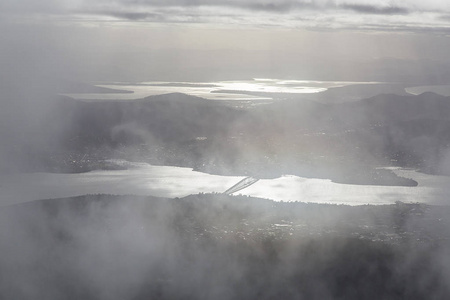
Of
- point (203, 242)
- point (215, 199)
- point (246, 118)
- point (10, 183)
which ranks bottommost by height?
point (246, 118)

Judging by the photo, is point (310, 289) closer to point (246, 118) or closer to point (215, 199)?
point (215, 199)

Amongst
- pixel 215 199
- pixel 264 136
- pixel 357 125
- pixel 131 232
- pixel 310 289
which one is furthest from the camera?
pixel 357 125

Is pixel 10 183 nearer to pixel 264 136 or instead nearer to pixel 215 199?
pixel 215 199

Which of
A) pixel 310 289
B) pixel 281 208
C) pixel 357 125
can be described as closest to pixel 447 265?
pixel 310 289

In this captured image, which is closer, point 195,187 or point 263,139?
point 195,187

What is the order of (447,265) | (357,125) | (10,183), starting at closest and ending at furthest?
(447,265), (10,183), (357,125)

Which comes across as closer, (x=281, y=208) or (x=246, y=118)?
(x=281, y=208)

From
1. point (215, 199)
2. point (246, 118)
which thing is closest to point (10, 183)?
point (215, 199)

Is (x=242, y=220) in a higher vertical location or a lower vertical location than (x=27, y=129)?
higher
